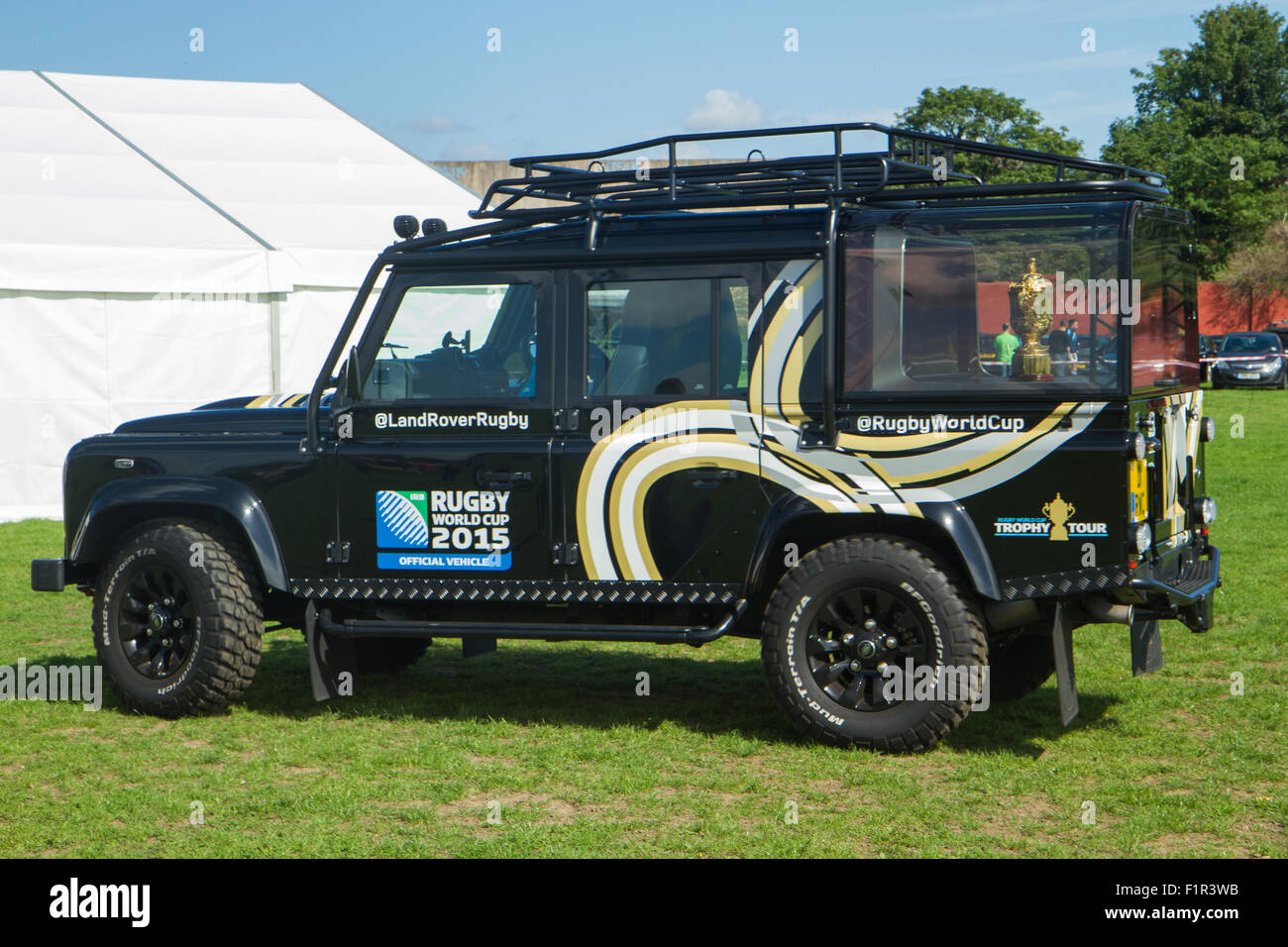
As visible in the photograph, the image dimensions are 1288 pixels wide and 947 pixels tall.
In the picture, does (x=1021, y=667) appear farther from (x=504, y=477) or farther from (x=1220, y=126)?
(x=1220, y=126)

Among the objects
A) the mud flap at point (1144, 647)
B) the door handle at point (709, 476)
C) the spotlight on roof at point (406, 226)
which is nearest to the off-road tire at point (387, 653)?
the spotlight on roof at point (406, 226)

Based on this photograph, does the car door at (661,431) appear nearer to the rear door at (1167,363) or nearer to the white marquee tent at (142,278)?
the rear door at (1167,363)

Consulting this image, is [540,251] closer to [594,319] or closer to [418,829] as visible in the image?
[594,319]

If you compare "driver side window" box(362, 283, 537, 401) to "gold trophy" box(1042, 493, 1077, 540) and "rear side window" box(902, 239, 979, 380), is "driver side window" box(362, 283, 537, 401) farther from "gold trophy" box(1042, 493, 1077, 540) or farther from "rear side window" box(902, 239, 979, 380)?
"gold trophy" box(1042, 493, 1077, 540)

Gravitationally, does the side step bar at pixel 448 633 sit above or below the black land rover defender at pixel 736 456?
below

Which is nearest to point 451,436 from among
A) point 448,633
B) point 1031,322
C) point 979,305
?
point 448,633

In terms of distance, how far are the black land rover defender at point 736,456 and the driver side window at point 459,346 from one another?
0.05 feet

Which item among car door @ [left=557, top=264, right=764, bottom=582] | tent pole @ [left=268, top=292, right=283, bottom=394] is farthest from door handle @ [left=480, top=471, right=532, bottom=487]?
tent pole @ [left=268, top=292, right=283, bottom=394]

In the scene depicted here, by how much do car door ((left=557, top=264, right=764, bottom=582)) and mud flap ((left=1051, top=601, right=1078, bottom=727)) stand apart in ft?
4.42

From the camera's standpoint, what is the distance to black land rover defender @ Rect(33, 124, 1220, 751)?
5754mm

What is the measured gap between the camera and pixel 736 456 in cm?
617

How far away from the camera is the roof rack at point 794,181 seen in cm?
610

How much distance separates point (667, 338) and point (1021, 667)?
8.17ft
